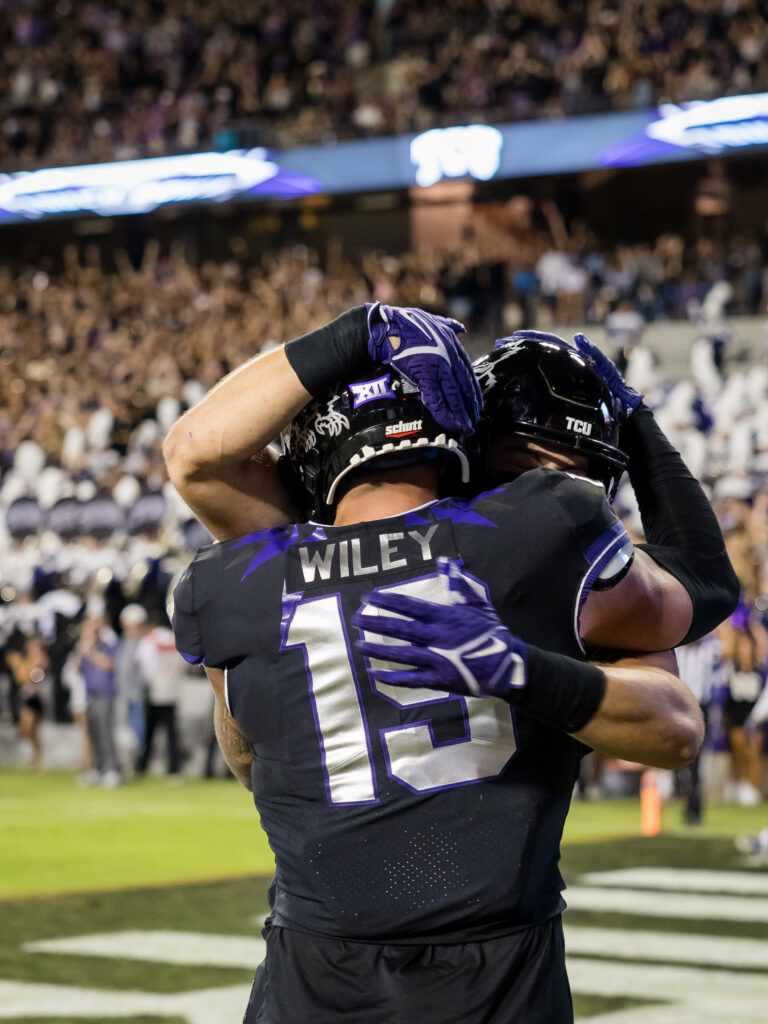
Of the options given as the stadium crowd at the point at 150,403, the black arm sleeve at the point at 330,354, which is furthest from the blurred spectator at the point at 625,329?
the black arm sleeve at the point at 330,354

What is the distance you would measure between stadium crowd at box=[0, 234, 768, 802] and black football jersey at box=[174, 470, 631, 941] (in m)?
9.66

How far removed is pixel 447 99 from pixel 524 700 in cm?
2064

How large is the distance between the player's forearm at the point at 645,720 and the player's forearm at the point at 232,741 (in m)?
0.53

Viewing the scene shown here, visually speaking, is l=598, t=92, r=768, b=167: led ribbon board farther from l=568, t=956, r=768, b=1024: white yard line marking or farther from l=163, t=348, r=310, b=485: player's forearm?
l=163, t=348, r=310, b=485: player's forearm

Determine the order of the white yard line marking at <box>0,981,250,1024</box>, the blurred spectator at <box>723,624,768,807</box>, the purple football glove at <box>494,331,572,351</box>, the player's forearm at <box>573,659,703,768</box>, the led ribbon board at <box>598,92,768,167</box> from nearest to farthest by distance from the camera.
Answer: the player's forearm at <box>573,659,703,768</box>
the purple football glove at <box>494,331,572,351</box>
the white yard line marking at <box>0,981,250,1024</box>
the blurred spectator at <box>723,624,768,807</box>
the led ribbon board at <box>598,92,768,167</box>

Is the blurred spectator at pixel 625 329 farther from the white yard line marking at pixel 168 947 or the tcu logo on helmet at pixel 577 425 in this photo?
the tcu logo on helmet at pixel 577 425

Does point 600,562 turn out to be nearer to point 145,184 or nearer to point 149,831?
point 149,831

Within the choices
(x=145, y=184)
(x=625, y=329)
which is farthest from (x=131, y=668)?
(x=145, y=184)

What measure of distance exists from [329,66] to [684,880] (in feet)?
60.3

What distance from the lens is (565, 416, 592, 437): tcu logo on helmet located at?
7.32ft

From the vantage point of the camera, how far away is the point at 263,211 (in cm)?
2586

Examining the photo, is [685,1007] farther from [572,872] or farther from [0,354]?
[0,354]

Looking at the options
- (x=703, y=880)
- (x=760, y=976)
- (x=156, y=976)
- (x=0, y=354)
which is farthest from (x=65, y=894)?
(x=0, y=354)

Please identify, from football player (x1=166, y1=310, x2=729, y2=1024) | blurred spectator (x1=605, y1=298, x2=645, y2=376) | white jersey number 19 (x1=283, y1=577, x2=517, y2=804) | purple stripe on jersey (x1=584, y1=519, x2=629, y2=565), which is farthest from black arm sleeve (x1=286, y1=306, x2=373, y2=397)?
blurred spectator (x1=605, y1=298, x2=645, y2=376)
